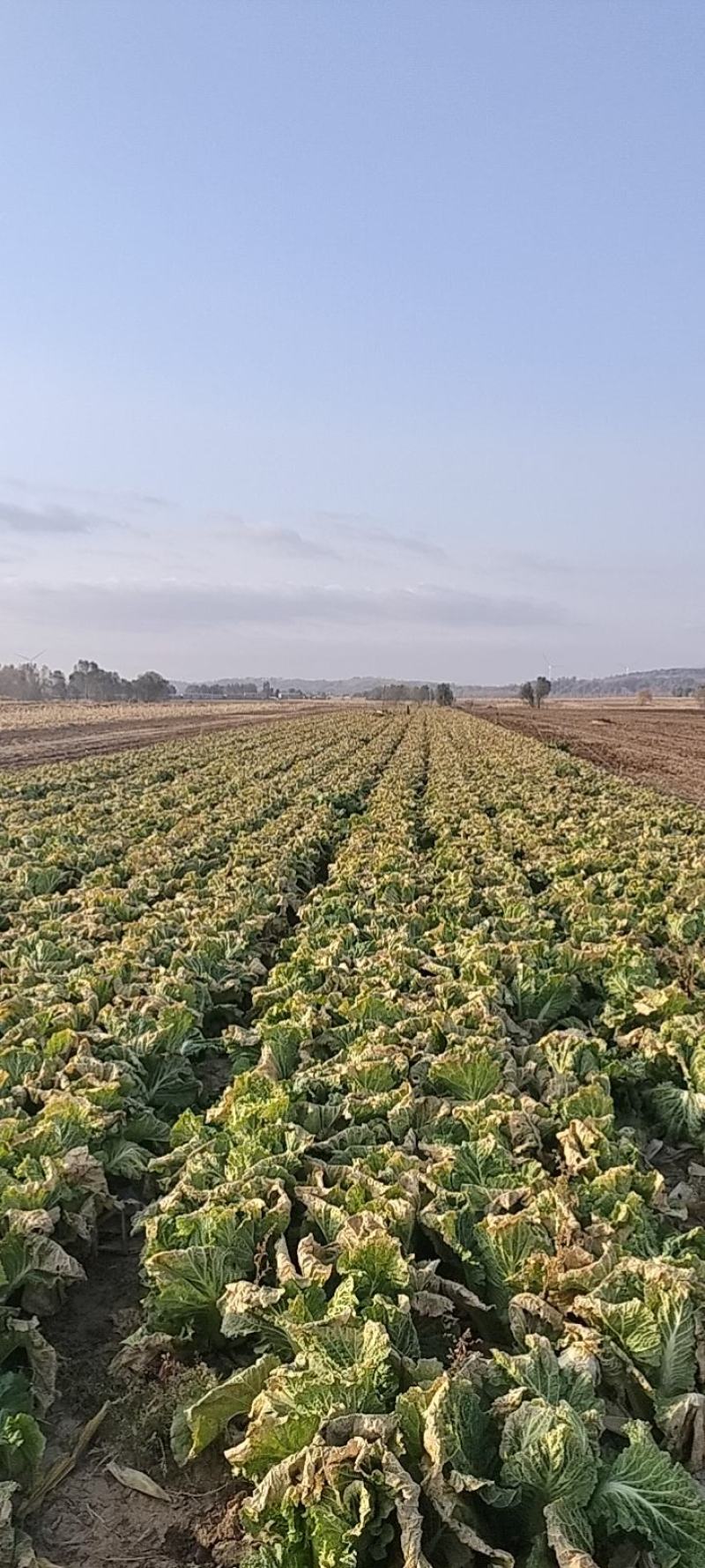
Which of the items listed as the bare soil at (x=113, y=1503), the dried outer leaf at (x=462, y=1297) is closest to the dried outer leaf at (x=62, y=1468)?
the bare soil at (x=113, y=1503)

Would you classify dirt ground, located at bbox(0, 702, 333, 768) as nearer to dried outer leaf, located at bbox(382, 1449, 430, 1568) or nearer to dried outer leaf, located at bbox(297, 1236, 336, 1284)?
dried outer leaf, located at bbox(297, 1236, 336, 1284)

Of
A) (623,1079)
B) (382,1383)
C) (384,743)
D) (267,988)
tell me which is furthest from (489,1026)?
(384,743)

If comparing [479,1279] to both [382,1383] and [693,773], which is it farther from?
[693,773]

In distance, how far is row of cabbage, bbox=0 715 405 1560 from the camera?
4477 mm

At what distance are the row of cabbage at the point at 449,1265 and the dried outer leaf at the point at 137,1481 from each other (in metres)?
0.18

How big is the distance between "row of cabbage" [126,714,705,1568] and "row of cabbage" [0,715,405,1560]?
1.43 ft

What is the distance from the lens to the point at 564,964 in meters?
8.70

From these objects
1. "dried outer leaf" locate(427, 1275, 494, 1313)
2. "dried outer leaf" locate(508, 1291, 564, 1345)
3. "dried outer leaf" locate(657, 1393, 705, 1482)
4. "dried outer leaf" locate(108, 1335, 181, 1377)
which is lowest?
"dried outer leaf" locate(108, 1335, 181, 1377)

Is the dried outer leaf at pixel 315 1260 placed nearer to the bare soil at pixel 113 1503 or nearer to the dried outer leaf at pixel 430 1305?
the dried outer leaf at pixel 430 1305

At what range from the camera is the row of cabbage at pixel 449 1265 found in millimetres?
3137

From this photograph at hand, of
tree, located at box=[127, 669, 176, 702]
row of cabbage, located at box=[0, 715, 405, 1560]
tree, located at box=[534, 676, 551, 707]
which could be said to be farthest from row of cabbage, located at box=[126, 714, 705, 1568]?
tree, located at box=[127, 669, 176, 702]

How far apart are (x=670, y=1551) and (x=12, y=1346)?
265 centimetres

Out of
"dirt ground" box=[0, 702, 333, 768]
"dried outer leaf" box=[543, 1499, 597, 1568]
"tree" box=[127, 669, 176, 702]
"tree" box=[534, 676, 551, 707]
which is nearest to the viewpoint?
"dried outer leaf" box=[543, 1499, 597, 1568]

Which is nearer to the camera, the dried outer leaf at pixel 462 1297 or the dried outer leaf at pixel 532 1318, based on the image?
the dried outer leaf at pixel 532 1318
